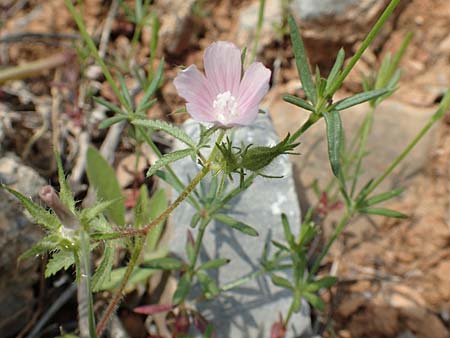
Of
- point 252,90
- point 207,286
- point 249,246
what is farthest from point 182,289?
point 252,90

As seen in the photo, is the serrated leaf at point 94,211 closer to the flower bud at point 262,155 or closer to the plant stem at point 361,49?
the flower bud at point 262,155

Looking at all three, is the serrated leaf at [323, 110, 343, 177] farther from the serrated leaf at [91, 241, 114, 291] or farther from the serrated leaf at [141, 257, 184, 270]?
the serrated leaf at [141, 257, 184, 270]

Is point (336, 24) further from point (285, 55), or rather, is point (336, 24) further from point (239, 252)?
point (239, 252)

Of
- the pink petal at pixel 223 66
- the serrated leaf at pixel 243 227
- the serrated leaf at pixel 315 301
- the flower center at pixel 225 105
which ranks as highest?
the pink petal at pixel 223 66

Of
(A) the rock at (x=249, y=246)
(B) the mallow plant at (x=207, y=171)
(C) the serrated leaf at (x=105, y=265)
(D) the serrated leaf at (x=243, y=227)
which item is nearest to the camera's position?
(B) the mallow plant at (x=207, y=171)

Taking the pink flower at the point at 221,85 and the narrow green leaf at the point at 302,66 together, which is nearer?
the pink flower at the point at 221,85

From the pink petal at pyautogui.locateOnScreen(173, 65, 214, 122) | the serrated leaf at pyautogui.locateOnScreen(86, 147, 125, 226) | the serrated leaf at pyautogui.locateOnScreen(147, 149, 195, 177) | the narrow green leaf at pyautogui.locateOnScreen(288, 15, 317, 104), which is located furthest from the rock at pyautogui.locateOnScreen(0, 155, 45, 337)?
the narrow green leaf at pyautogui.locateOnScreen(288, 15, 317, 104)

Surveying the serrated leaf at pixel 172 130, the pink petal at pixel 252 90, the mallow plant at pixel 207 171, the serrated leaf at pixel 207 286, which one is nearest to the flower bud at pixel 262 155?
the mallow plant at pixel 207 171
